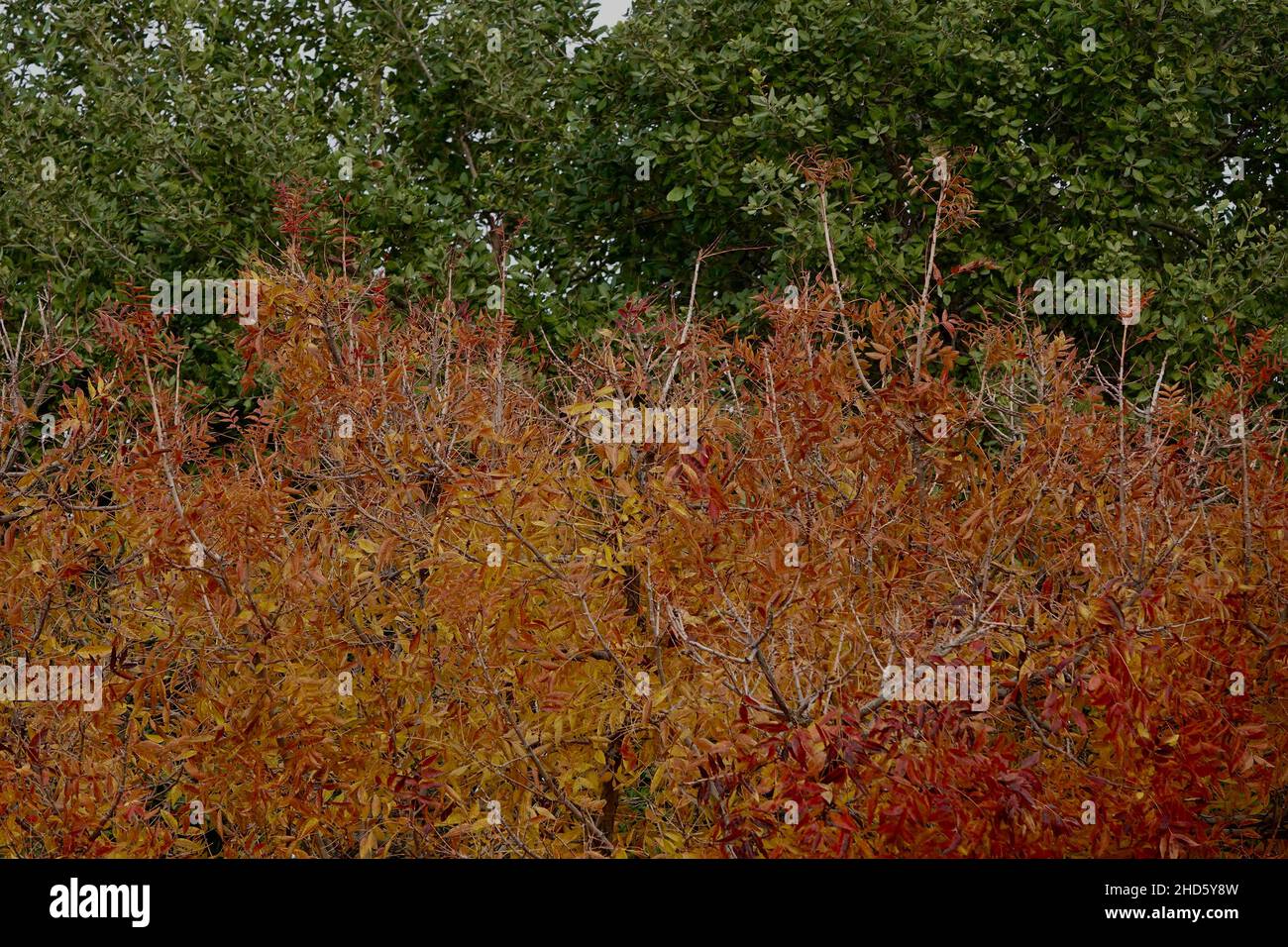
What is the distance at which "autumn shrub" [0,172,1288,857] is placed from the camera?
4891 millimetres

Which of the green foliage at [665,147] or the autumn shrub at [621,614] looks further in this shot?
the green foliage at [665,147]

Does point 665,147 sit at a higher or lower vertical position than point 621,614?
higher

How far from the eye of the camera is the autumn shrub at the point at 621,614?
489 centimetres

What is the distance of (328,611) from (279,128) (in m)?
8.17

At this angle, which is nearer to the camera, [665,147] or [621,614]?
[621,614]

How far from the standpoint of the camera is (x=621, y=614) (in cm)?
529

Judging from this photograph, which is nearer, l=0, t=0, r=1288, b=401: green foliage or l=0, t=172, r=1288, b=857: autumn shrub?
l=0, t=172, r=1288, b=857: autumn shrub

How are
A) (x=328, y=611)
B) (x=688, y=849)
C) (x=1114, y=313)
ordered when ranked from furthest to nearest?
(x=1114, y=313) < (x=328, y=611) < (x=688, y=849)

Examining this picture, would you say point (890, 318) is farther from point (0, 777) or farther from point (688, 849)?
point (0, 777)

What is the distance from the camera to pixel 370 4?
13844 millimetres

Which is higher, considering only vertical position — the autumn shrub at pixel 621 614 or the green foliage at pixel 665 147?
the green foliage at pixel 665 147

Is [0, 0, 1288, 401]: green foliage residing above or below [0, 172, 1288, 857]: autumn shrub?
above
